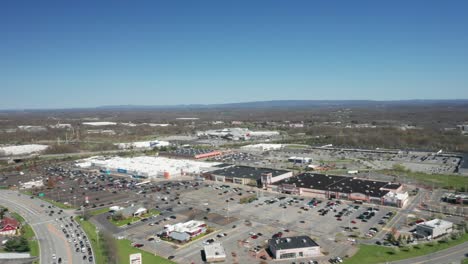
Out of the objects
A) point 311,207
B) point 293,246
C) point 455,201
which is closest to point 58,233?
point 293,246

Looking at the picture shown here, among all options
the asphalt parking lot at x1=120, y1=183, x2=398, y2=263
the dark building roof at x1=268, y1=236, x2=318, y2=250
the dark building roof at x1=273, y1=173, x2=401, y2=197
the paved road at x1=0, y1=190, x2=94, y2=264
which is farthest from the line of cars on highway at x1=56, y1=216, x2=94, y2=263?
the dark building roof at x1=273, y1=173, x2=401, y2=197

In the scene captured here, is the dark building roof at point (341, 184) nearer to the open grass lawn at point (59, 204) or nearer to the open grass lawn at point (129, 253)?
the open grass lawn at point (129, 253)

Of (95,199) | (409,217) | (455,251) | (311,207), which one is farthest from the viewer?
(95,199)

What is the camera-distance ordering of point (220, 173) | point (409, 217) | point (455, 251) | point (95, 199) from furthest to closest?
1. point (220, 173)
2. point (95, 199)
3. point (409, 217)
4. point (455, 251)

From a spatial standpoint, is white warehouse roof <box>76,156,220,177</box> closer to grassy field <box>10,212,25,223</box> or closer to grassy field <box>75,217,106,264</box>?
grassy field <box>10,212,25,223</box>

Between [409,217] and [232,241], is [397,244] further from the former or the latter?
[232,241]

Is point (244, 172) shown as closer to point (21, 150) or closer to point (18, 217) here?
point (18, 217)

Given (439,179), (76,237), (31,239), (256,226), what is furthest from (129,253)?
(439,179)
